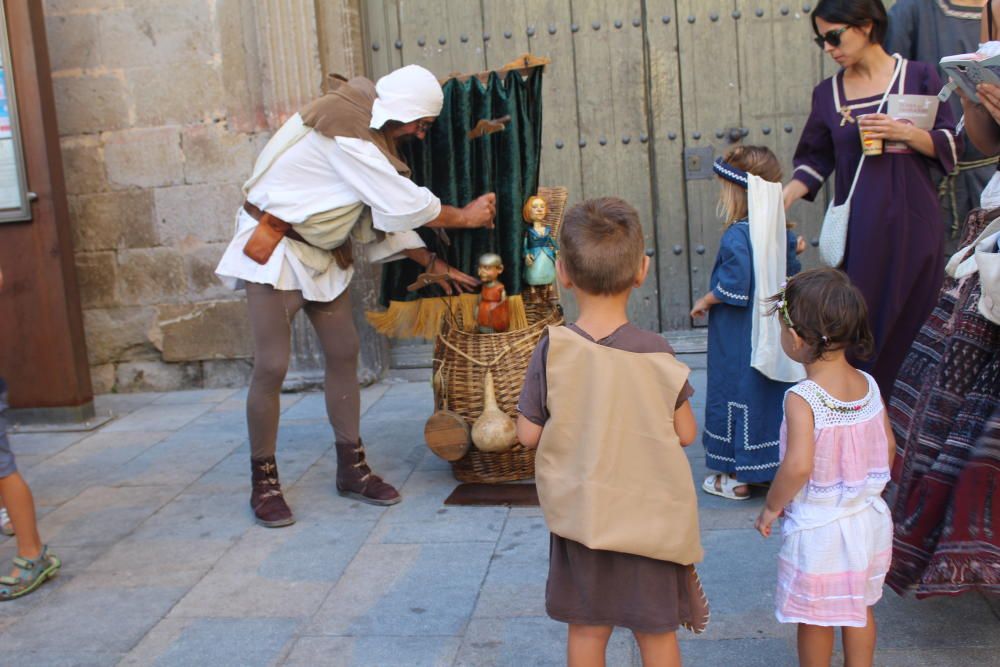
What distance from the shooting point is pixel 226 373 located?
6.17 meters

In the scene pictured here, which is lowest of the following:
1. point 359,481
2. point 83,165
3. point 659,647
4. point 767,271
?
point 359,481

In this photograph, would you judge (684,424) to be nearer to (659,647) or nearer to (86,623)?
(659,647)

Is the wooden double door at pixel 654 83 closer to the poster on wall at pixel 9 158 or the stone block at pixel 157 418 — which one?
the poster on wall at pixel 9 158

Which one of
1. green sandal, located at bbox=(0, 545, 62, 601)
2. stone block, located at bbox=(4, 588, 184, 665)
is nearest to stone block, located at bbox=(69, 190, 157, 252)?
green sandal, located at bbox=(0, 545, 62, 601)

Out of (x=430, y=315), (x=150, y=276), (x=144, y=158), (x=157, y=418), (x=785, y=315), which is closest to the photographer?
(x=785, y=315)

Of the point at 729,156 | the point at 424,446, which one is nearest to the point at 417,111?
the point at 729,156

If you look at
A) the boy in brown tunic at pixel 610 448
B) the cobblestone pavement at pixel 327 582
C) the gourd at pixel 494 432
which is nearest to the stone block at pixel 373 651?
the cobblestone pavement at pixel 327 582

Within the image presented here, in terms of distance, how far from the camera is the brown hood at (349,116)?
12.2ft

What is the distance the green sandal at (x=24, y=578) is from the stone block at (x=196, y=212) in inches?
108

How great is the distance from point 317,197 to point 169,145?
2507 millimetres

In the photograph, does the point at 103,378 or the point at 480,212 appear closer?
the point at 480,212

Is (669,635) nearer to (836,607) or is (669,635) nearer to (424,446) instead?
(836,607)

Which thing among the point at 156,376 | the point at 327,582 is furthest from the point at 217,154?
the point at 327,582

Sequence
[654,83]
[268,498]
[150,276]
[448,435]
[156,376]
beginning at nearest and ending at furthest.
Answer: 1. [268,498]
2. [448,435]
3. [654,83]
4. [150,276]
5. [156,376]
